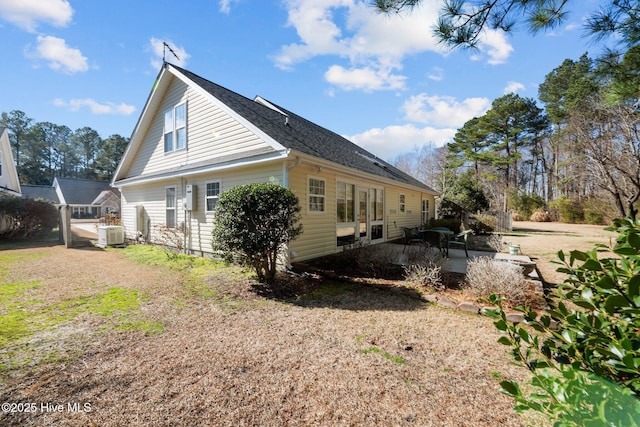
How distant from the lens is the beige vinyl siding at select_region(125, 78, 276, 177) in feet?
26.9

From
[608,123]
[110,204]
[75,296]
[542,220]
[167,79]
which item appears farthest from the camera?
[110,204]

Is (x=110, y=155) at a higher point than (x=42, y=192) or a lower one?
higher

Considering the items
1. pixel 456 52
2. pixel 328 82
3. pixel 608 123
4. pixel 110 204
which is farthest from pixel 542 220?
pixel 110 204

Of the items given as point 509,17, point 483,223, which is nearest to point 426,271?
point 509,17

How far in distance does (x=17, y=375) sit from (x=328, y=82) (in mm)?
12197

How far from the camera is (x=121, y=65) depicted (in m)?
9.30

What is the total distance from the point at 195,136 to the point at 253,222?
19.4 ft

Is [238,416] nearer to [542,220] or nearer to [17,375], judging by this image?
[17,375]

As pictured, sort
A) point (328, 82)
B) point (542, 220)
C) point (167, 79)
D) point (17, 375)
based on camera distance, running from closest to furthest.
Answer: point (17, 375) < point (167, 79) < point (328, 82) < point (542, 220)

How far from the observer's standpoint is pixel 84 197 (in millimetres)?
34094

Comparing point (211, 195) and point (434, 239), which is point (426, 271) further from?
point (211, 195)

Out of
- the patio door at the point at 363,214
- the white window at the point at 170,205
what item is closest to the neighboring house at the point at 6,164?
the white window at the point at 170,205

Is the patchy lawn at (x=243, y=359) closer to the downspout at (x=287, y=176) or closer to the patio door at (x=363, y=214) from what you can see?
the downspout at (x=287, y=176)

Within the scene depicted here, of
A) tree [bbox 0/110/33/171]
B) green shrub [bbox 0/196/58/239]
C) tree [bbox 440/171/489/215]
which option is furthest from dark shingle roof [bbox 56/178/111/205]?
tree [bbox 440/171/489/215]
